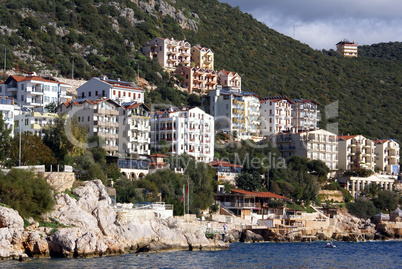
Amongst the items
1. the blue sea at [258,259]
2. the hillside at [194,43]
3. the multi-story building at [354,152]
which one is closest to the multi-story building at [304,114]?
the hillside at [194,43]

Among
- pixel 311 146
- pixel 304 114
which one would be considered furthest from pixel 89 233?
pixel 304 114

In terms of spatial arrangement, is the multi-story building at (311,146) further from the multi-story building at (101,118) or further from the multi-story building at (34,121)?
the multi-story building at (34,121)

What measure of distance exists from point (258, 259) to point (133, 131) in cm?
3595

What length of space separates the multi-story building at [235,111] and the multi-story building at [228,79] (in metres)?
9.34

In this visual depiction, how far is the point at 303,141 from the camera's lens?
351 feet

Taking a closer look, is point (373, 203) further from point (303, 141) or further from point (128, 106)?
point (128, 106)

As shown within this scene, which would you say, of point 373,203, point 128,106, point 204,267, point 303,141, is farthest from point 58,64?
point 204,267

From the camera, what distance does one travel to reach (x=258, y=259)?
53.9 m

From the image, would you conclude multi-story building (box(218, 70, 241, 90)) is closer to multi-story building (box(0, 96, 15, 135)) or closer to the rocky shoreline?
multi-story building (box(0, 96, 15, 135))

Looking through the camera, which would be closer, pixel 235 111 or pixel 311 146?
pixel 311 146

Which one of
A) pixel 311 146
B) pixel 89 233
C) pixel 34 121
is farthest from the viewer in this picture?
pixel 311 146

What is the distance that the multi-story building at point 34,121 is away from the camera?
80.8 m

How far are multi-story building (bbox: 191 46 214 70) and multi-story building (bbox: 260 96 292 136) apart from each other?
1877 centimetres

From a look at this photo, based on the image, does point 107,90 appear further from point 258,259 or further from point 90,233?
point 90,233
